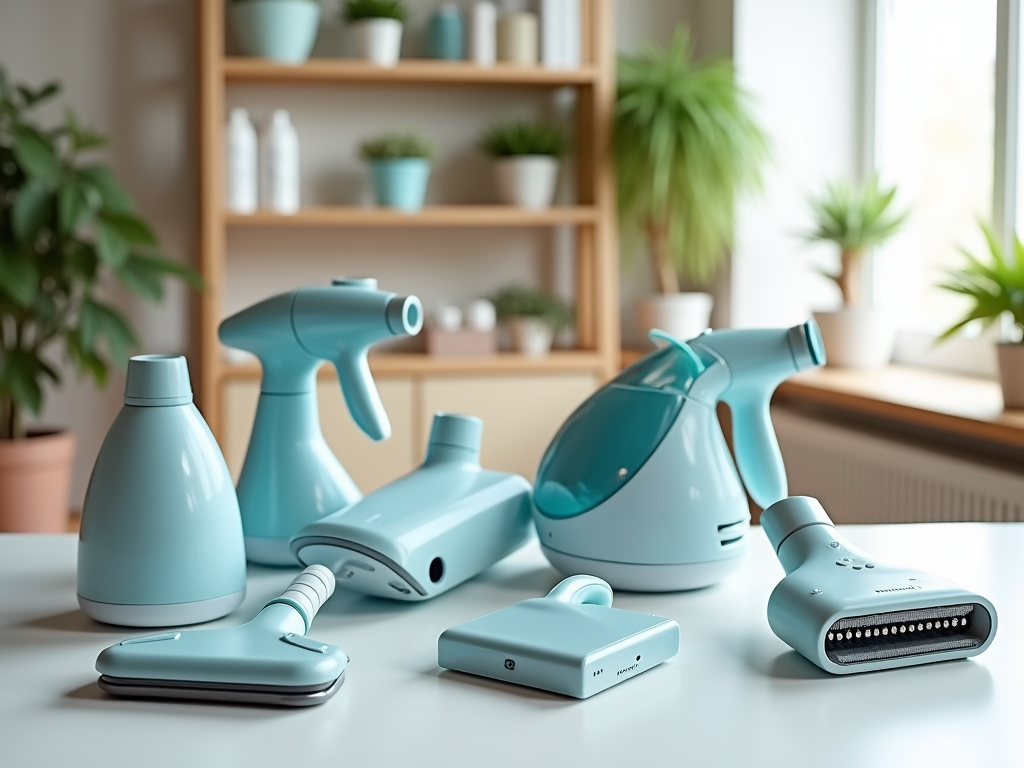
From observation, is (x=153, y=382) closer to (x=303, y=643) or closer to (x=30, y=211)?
(x=303, y=643)

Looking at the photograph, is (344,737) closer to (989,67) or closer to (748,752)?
(748,752)

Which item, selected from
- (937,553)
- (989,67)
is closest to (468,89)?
(989,67)

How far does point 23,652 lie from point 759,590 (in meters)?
0.60

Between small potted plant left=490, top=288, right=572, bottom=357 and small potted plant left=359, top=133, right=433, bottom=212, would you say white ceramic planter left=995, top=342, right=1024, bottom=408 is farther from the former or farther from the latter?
small potted plant left=359, top=133, right=433, bottom=212

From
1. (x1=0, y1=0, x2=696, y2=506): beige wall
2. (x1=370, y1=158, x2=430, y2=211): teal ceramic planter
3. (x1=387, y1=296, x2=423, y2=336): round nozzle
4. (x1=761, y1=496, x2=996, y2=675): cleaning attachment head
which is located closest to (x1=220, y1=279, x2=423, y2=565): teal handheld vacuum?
(x1=387, y1=296, x2=423, y2=336): round nozzle

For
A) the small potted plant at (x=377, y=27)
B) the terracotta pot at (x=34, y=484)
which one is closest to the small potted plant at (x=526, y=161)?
the small potted plant at (x=377, y=27)

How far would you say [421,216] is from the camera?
10.2ft

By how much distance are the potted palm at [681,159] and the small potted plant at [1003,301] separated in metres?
0.88

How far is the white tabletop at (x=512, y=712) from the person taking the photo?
0.68m

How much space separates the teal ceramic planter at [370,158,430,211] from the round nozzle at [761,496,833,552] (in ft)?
7.63

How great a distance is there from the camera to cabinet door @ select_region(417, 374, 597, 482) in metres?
3.12

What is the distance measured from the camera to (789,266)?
3.37 meters

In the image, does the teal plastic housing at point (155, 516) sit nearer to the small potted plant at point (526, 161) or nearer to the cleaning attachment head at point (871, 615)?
the cleaning attachment head at point (871, 615)

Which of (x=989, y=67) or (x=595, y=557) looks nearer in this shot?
(x=595, y=557)
